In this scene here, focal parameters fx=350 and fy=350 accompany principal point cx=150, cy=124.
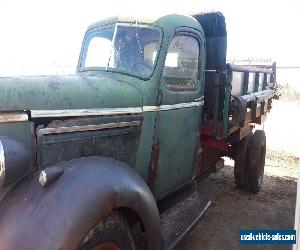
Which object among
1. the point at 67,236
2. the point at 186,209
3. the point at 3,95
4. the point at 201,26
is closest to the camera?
the point at 67,236

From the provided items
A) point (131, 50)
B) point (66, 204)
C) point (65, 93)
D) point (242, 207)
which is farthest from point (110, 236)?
point (242, 207)

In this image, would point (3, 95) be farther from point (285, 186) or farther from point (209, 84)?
point (285, 186)

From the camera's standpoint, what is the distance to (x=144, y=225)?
242 centimetres

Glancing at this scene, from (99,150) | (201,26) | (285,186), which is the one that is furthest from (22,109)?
(285,186)

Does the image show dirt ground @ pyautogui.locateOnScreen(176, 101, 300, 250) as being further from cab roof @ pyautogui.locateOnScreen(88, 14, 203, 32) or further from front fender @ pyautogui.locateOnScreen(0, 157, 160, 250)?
cab roof @ pyautogui.locateOnScreen(88, 14, 203, 32)

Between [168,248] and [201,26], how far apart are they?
2.33 meters

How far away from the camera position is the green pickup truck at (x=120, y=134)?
1948mm

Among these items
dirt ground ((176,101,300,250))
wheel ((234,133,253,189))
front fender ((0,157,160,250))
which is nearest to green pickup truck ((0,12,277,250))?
front fender ((0,157,160,250))

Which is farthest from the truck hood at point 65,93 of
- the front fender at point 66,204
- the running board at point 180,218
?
the running board at point 180,218

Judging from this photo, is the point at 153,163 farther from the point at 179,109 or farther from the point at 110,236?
the point at 110,236

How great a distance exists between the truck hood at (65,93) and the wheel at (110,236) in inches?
31.6

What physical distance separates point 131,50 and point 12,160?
5.10 feet

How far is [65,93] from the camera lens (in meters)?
2.37

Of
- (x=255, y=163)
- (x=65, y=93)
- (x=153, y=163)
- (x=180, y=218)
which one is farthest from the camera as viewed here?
(x=255, y=163)
